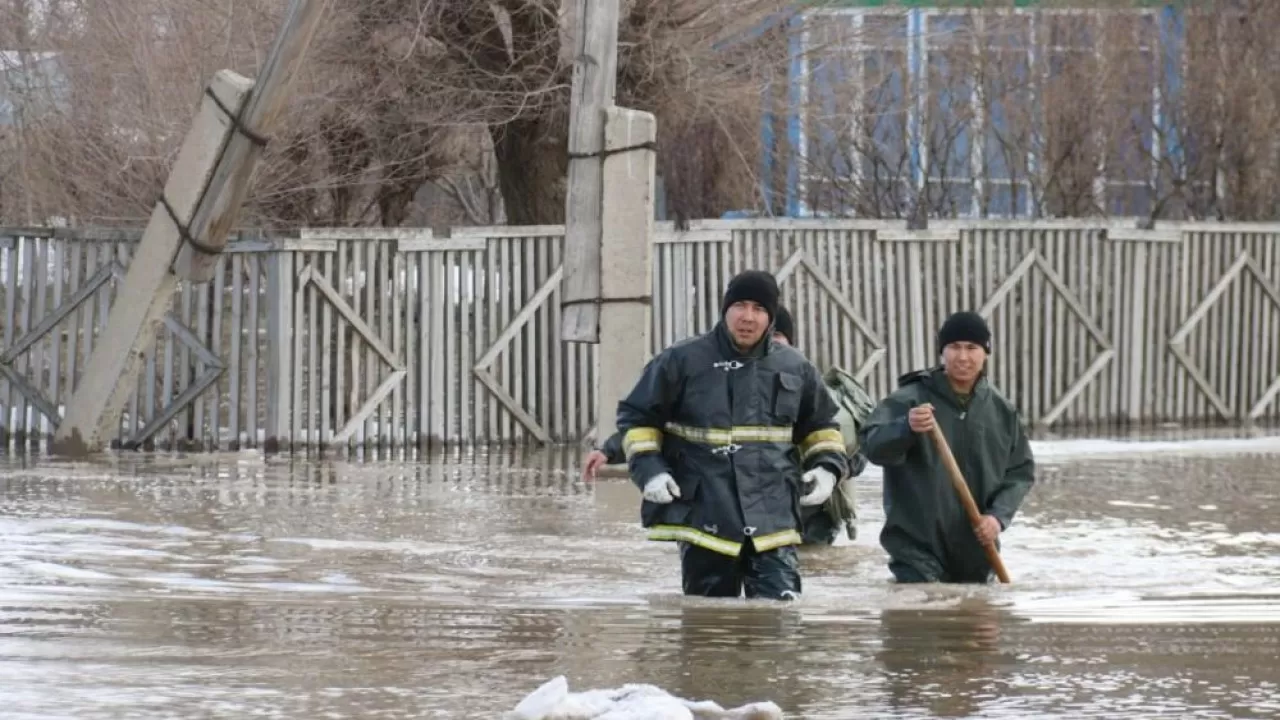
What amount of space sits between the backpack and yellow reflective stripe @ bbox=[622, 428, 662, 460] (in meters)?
2.50

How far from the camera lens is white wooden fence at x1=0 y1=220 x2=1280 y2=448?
18.8m

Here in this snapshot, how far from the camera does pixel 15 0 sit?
25.9 meters

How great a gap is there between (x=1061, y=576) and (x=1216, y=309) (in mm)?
11754

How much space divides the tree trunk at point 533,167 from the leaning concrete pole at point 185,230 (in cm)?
527

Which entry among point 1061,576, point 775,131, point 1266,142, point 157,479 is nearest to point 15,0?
point 775,131

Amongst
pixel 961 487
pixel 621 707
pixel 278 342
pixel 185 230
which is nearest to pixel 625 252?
pixel 185 230

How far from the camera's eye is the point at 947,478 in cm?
1043

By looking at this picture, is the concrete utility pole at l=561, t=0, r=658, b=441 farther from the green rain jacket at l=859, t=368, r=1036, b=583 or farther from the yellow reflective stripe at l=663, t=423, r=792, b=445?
the yellow reflective stripe at l=663, t=423, r=792, b=445

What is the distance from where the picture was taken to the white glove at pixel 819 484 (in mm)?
9727

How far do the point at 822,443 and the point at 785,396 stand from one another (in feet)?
0.81

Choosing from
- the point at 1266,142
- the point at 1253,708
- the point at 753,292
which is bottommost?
the point at 1253,708

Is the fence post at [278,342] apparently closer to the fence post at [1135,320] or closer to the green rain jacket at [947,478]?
the fence post at [1135,320]

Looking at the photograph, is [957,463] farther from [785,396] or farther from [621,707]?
[621,707]

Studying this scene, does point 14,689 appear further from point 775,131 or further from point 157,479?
point 775,131
